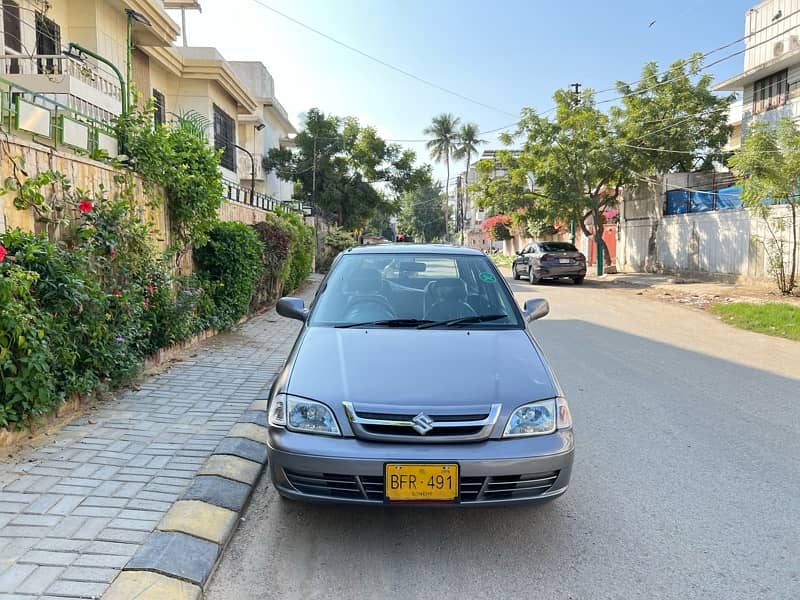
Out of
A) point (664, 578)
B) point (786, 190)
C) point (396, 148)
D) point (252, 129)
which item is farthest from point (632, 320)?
point (396, 148)

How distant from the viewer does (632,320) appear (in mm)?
12086

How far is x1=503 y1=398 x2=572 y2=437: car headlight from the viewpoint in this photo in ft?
10.0

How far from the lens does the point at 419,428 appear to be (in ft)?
9.59

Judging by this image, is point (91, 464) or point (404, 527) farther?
point (91, 464)

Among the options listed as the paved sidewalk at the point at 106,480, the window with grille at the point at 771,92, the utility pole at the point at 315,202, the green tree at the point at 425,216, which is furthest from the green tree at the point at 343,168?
the green tree at the point at 425,216

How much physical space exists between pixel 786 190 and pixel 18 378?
47.7ft

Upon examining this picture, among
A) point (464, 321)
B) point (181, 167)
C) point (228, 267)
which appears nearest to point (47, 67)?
point (181, 167)

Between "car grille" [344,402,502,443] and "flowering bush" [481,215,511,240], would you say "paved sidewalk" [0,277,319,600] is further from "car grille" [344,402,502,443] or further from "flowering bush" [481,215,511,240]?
"flowering bush" [481,215,511,240]

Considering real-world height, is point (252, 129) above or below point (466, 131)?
below

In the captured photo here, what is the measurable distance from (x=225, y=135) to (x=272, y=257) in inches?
346

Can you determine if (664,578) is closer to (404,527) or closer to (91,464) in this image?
(404,527)

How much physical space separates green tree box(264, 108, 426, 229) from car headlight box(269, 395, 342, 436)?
81.0 feet

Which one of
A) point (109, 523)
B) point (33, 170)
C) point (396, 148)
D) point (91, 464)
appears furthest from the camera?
point (396, 148)

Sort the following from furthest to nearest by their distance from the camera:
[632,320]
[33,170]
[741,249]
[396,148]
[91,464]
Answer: [396,148] → [741,249] → [632,320] → [33,170] → [91,464]
